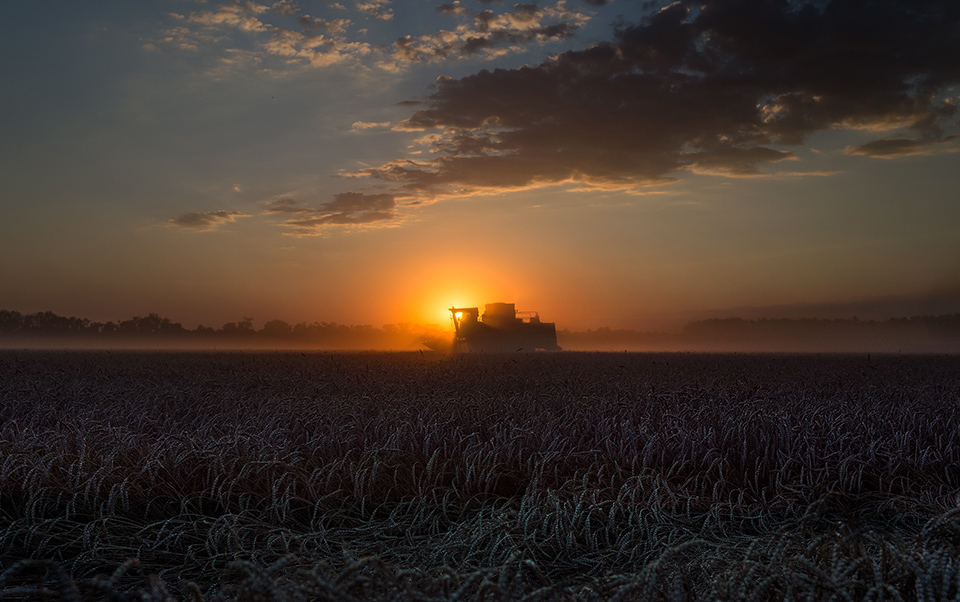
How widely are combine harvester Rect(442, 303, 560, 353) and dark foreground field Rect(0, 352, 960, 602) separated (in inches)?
1152

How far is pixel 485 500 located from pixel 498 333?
33.4 meters

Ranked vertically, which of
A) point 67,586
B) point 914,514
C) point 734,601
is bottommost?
point 914,514

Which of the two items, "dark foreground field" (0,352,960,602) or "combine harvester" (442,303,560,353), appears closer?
"dark foreground field" (0,352,960,602)

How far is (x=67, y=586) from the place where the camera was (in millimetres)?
1239

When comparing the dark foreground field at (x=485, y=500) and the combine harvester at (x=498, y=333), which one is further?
the combine harvester at (x=498, y=333)

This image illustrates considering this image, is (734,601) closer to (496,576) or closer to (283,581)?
(496,576)

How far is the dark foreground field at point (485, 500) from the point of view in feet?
7.14

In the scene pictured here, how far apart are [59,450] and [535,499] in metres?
3.22

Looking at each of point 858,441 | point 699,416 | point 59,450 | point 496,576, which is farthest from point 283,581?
point 858,441

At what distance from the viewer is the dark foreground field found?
2178 millimetres

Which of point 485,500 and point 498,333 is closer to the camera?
point 485,500

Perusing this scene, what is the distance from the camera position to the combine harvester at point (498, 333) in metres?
36.2

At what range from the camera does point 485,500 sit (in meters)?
3.79

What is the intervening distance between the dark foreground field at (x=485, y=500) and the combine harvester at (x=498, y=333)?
2927cm
